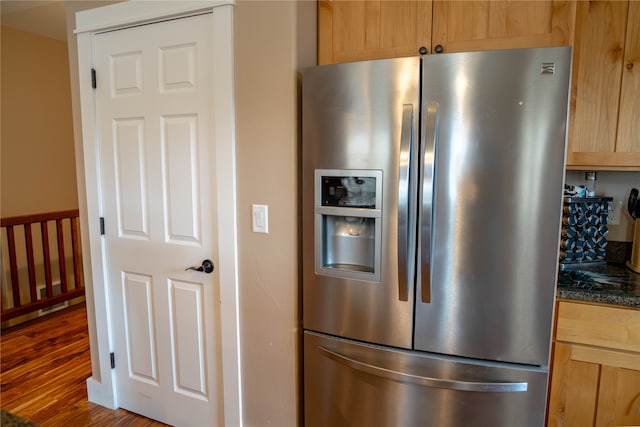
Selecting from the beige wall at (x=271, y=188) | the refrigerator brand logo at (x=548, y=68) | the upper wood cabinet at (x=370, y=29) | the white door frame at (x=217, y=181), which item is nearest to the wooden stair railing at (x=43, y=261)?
the white door frame at (x=217, y=181)

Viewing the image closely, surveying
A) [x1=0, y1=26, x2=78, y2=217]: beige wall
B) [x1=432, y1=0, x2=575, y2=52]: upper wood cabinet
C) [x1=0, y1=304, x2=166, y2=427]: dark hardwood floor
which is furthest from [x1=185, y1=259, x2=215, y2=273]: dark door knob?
[x1=0, y1=26, x2=78, y2=217]: beige wall

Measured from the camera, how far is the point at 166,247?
6.38 ft

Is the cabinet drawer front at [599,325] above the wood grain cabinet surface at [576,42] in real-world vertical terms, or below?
below

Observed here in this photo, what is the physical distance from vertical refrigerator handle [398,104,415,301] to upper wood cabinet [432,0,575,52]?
41cm

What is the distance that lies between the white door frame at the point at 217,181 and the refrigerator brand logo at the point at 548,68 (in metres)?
1.20

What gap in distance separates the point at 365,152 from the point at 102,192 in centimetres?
153

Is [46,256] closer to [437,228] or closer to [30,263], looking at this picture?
[30,263]

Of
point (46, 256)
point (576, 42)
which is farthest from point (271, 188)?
point (46, 256)

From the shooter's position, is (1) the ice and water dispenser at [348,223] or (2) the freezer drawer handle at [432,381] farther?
(1) the ice and water dispenser at [348,223]

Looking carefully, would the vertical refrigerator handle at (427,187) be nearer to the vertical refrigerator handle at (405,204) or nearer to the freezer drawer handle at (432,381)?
the vertical refrigerator handle at (405,204)

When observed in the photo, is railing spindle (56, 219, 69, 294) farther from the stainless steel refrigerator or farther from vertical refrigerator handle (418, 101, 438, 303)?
vertical refrigerator handle (418, 101, 438, 303)

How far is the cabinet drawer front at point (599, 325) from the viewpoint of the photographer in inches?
53.8

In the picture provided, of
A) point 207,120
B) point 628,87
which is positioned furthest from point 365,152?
point 628,87

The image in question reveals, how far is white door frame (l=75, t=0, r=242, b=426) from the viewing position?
5.47 ft
